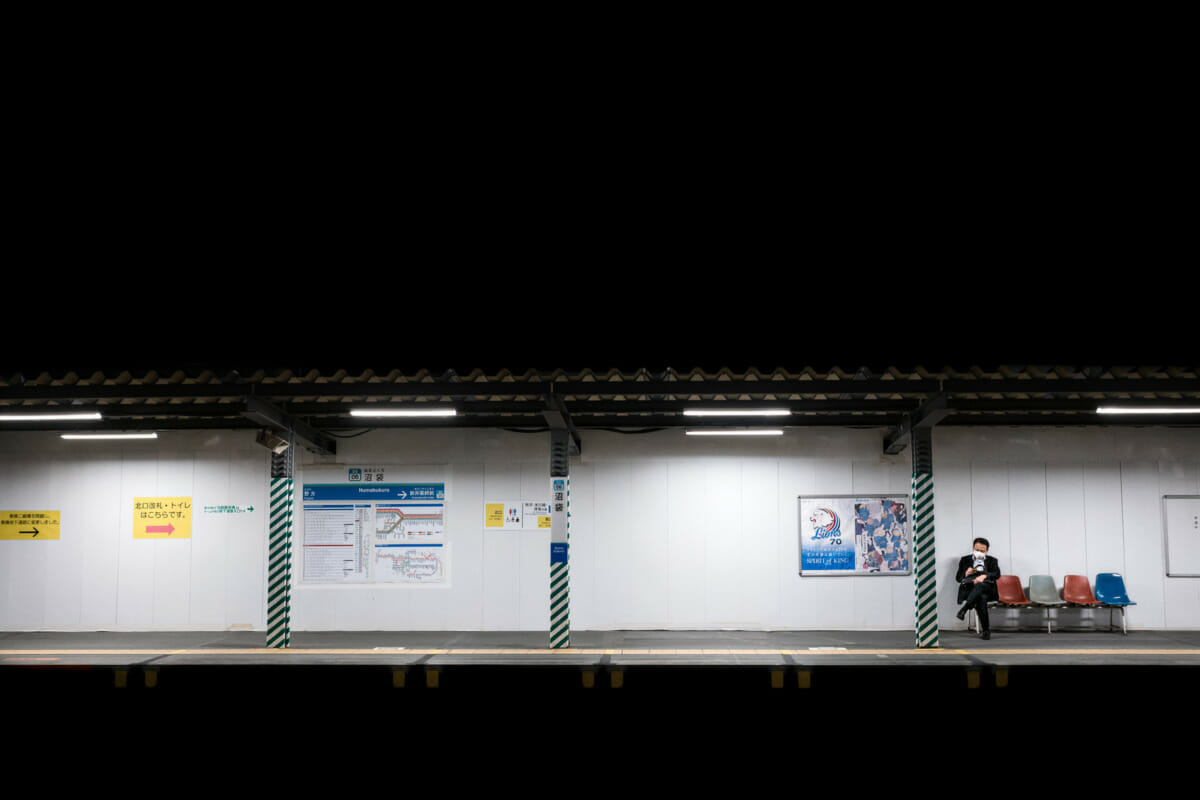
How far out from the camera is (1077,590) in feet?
37.6

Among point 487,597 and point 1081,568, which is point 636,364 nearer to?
point 487,597

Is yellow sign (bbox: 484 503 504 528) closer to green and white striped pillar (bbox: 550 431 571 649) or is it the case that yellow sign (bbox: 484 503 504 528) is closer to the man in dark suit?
green and white striped pillar (bbox: 550 431 571 649)

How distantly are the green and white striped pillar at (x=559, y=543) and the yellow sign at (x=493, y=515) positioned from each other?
73.9 inches

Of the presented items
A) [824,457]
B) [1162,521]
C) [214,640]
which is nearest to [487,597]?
[214,640]

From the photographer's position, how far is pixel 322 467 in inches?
477

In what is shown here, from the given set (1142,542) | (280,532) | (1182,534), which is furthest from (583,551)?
(1182,534)

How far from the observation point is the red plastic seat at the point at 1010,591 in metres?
11.4
